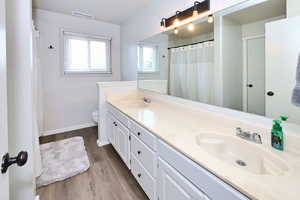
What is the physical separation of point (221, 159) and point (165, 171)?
1.22 ft

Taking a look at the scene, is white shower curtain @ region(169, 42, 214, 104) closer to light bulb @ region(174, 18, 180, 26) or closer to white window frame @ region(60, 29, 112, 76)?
light bulb @ region(174, 18, 180, 26)

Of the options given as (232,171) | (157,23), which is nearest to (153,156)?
(232,171)

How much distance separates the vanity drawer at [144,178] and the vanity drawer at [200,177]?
0.36 m

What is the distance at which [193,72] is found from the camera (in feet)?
5.52

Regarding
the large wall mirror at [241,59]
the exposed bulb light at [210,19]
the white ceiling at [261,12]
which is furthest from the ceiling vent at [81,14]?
the white ceiling at [261,12]

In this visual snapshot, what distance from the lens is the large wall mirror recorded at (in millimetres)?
964

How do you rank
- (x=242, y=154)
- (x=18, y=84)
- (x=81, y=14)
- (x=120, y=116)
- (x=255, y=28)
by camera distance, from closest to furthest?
(x=18, y=84) → (x=242, y=154) → (x=255, y=28) → (x=120, y=116) → (x=81, y=14)

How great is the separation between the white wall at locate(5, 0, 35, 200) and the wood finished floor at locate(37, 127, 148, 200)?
709 millimetres

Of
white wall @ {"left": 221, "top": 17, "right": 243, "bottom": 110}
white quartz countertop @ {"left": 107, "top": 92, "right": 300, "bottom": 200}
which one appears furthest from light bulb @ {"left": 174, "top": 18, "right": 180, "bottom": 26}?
white quartz countertop @ {"left": 107, "top": 92, "right": 300, "bottom": 200}

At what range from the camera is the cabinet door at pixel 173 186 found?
0.81 m

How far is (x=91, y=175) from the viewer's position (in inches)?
73.6

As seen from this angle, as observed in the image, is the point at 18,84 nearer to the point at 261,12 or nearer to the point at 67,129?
the point at 261,12

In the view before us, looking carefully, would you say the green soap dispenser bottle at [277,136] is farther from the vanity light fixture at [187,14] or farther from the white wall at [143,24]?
the vanity light fixture at [187,14]

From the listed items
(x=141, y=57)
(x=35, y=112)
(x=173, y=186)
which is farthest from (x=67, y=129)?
(x=173, y=186)
